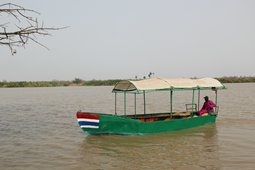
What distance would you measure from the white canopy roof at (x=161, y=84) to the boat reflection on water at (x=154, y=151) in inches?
68.9

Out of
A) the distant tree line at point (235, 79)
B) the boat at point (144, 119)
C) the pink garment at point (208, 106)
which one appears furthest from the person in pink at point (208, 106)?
the distant tree line at point (235, 79)

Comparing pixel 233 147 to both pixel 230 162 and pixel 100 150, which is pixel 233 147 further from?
pixel 100 150

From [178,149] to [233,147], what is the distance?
169cm

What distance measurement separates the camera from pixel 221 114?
760 inches

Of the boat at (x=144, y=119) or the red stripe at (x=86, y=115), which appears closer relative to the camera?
the red stripe at (x=86, y=115)

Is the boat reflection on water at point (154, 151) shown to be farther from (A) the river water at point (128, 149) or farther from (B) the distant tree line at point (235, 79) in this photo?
(B) the distant tree line at point (235, 79)

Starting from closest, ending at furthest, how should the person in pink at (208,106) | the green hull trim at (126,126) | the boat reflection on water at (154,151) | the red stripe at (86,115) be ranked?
the boat reflection on water at (154,151), the red stripe at (86,115), the green hull trim at (126,126), the person in pink at (208,106)

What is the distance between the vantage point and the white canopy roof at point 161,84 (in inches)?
490

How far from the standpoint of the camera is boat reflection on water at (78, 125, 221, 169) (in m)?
8.39

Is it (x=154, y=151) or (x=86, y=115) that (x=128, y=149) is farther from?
(x=86, y=115)

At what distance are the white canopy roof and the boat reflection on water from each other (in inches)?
68.9

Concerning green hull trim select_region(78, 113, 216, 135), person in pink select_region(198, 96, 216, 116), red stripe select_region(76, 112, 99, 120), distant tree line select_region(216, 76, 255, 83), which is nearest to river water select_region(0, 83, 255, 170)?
green hull trim select_region(78, 113, 216, 135)

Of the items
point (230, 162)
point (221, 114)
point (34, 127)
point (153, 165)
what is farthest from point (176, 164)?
point (221, 114)

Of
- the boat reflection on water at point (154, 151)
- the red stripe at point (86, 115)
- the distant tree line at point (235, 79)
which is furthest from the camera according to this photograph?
the distant tree line at point (235, 79)
